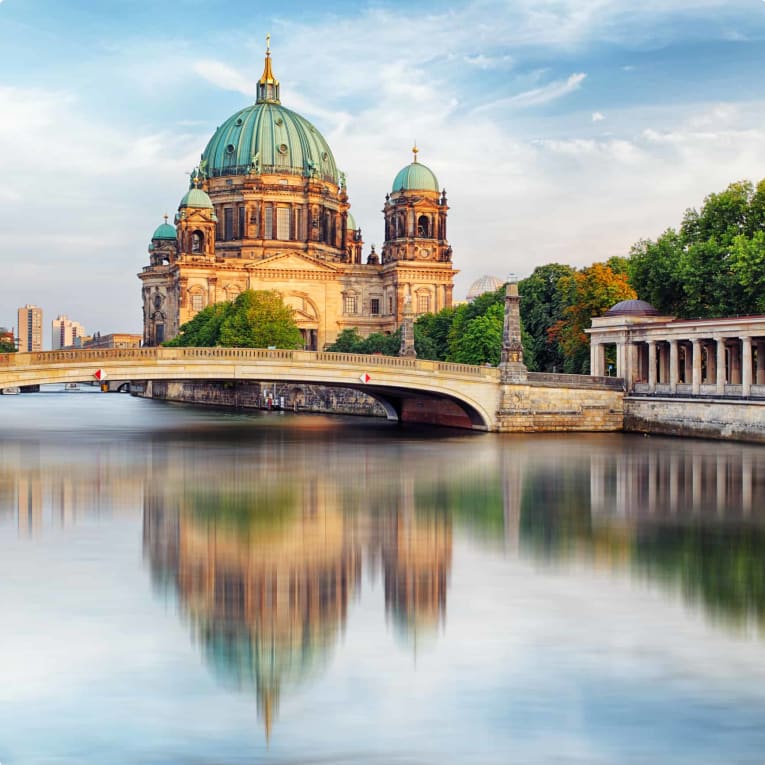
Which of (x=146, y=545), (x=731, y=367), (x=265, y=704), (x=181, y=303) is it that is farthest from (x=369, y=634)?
(x=181, y=303)

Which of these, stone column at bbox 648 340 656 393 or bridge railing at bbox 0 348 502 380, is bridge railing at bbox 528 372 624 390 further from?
bridge railing at bbox 0 348 502 380

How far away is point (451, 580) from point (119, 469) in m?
16.6

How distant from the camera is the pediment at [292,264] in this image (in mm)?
103312

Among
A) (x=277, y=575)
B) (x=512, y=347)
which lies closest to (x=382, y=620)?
(x=277, y=575)

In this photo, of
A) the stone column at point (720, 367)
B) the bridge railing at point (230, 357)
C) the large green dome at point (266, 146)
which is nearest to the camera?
the bridge railing at point (230, 357)

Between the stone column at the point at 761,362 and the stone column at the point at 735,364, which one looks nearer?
the stone column at the point at 761,362

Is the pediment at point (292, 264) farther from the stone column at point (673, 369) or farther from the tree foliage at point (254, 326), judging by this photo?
the stone column at point (673, 369)

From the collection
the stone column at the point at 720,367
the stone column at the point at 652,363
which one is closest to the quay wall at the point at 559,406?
the stone column at the point at 652,363

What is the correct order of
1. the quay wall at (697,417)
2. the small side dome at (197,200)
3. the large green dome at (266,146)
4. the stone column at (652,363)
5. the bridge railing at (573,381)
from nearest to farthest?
the quay wall at (697,417)
the bridge railing at (573,381)
the stone column at (652,363)
the small side dome at (197,200)
the large green dome at (266,146)

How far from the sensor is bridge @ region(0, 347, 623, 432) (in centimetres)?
3812

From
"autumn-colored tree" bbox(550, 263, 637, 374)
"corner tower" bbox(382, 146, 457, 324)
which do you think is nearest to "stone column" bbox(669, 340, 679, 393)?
"autumn-colored tree" bbox(550, 263, 637, 374)

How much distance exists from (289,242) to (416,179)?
14411mm

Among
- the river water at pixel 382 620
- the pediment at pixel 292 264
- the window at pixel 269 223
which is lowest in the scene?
the river water at pixel 382 620

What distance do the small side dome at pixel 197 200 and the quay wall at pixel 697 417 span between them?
64.9 metres
